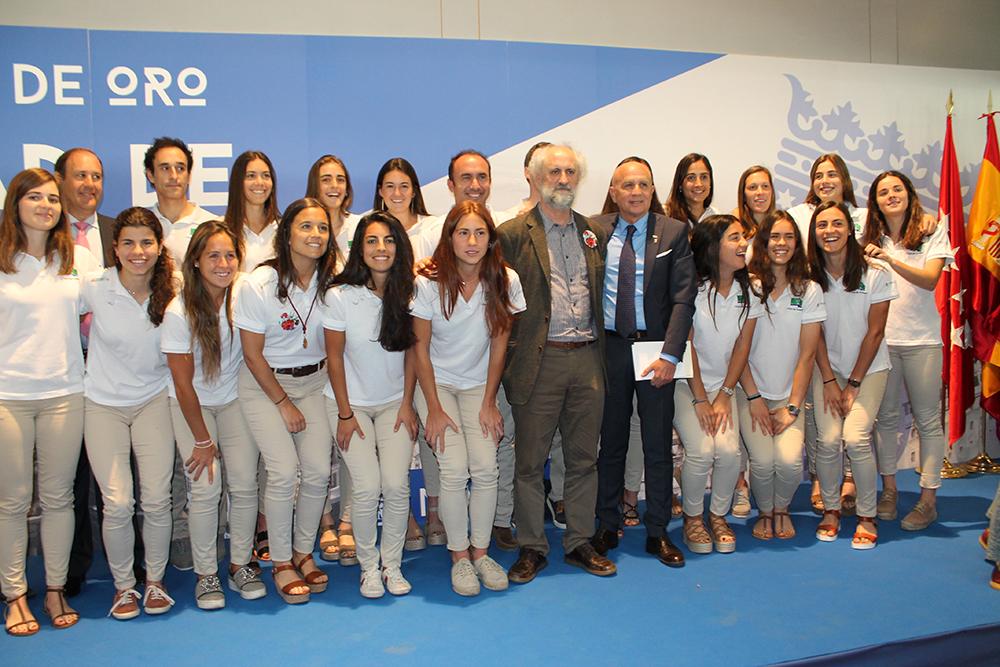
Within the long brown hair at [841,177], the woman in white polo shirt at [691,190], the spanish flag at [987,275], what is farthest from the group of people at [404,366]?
the spanish flag at [987,275]

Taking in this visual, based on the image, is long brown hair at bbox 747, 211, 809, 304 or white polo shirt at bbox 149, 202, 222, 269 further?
long brown hair at bbox 747, 211, 809, 304

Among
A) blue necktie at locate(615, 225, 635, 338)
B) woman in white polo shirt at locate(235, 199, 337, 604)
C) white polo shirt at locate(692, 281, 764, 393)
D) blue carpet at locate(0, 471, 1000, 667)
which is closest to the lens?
blue carpet at locate(0, 471, 1000, 667)

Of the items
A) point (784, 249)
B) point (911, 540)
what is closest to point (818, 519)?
point (911, 540)

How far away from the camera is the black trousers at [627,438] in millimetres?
3576

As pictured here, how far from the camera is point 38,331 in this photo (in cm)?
303

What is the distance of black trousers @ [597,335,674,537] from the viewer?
3.58 metres

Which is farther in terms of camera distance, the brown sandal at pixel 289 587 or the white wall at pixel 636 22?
the white wall at pixel 636 22

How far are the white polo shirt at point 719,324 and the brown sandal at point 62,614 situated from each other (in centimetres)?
296

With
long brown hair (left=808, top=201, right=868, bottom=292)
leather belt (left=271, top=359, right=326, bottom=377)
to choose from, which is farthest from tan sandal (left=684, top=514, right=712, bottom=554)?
leather belt (left=271, top=359, right=326, bottom=377)

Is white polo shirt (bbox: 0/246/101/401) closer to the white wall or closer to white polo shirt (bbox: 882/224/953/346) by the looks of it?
the white wall

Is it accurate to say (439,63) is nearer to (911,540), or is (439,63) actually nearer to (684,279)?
(684,279)

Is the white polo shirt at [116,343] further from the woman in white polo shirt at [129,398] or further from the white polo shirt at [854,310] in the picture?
the white polo shirt at [854,310]

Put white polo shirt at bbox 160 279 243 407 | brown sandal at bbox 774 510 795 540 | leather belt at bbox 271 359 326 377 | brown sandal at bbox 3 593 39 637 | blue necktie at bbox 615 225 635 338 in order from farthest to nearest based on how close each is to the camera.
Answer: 1. brown sandal at bbox 774 510 795 540
2. blue necktie at bbox 615 225 635 338
3. leather belt at bbox 271 359 326 377
4. white polo shirt at bbox 160 279 243 407
5. brown sandal at bbox 3 593 39 637

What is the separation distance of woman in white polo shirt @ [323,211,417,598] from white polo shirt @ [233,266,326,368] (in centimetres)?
12
